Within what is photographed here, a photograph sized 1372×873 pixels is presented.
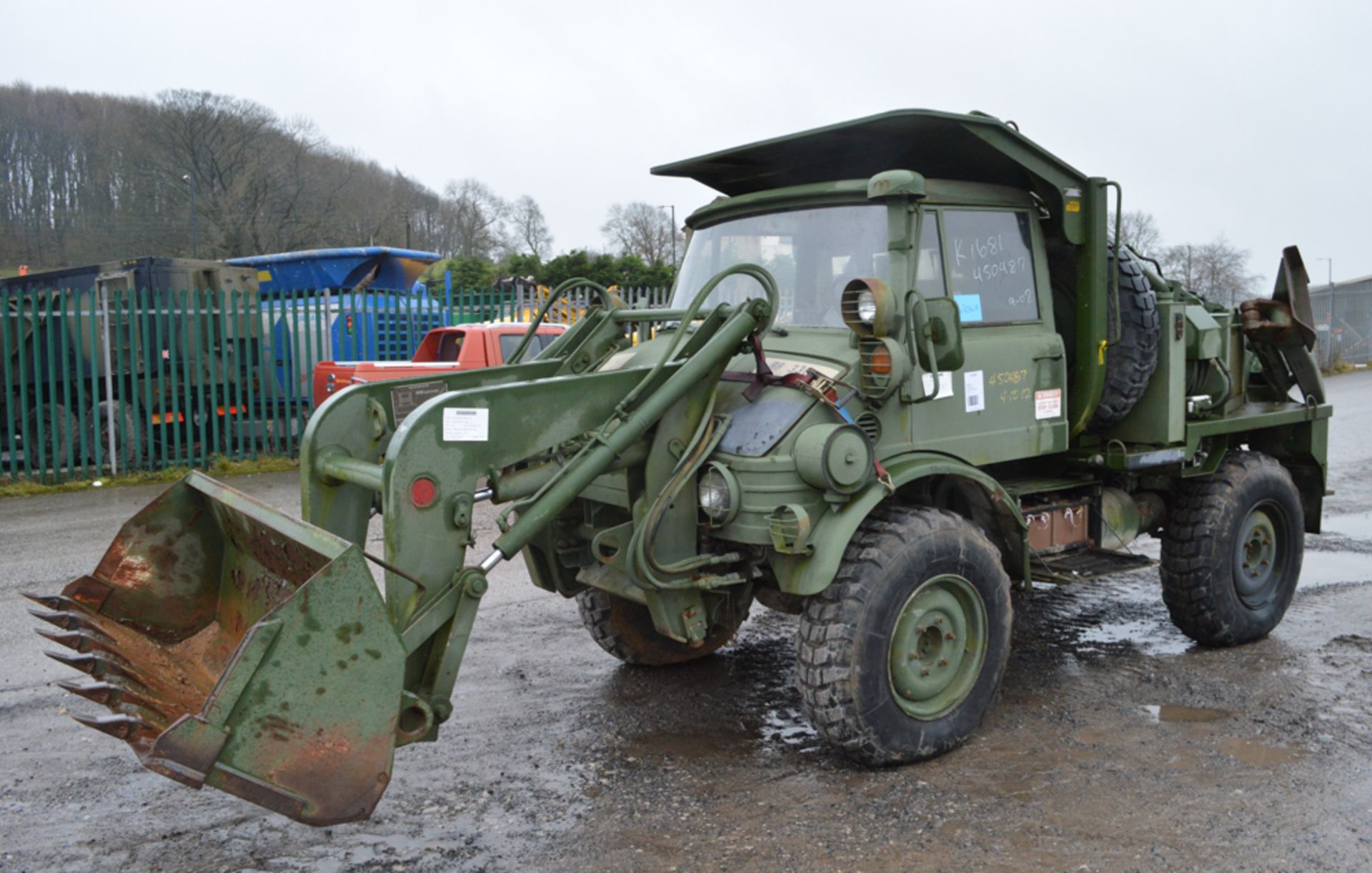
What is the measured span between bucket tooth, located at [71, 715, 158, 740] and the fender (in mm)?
2310

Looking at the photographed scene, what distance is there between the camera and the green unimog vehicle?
3633 millimetres

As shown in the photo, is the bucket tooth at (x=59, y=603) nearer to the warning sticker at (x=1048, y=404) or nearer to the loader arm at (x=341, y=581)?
the loader arm at (x=341, y=581)

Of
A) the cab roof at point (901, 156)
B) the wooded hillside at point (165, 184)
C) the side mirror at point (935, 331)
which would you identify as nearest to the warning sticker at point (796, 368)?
the side mirror at point (935, 331)

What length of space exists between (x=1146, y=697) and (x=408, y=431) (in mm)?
3850

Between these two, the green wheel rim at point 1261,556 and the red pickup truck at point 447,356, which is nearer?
the green wheel rim at point 1261,556

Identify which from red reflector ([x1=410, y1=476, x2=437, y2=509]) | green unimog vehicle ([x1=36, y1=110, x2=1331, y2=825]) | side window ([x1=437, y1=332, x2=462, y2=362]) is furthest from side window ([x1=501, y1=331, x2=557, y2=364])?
red reflector ([x1=410, y1=476, x2=437, y2=509])

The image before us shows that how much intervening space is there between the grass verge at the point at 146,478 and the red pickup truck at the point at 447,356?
109 cm

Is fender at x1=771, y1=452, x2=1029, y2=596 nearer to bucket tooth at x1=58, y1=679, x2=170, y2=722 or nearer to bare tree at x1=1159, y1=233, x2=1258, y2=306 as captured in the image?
bucket tooth at x1=58, y1=679, x2=170, y2=722

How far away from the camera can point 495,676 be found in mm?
5875

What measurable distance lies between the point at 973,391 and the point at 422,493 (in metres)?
2.59

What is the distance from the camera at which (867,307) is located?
14.5 ft

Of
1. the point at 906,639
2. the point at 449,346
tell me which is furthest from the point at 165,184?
the point at 906,639

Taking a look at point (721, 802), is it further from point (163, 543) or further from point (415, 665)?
point (163, 543)

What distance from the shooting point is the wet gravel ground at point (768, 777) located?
384 cm
